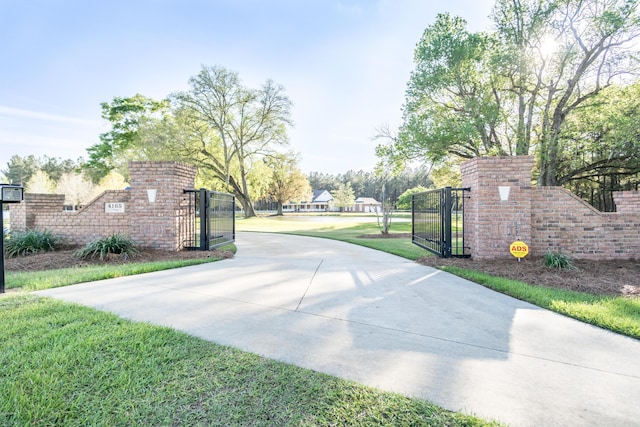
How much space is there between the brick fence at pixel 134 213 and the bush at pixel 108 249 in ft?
1.86

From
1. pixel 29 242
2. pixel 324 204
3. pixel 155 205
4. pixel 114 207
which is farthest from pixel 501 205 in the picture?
A: pixel 324 204

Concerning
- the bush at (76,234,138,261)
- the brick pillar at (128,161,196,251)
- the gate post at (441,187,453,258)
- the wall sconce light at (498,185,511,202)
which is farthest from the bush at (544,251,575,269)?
the bush at (76,234,138,261)

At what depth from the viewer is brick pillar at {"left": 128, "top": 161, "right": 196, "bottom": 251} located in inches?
265

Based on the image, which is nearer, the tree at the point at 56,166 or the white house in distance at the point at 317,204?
the tree at the point at 56,166

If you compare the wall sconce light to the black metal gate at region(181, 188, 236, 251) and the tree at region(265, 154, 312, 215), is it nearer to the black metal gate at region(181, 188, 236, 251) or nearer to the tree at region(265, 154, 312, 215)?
the black metal gate at region(181, 188, 236, 251)

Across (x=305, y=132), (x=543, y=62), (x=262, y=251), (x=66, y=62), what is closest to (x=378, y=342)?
(x=262, y=251)

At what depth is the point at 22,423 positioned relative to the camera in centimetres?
142

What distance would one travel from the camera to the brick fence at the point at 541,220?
5598 millimetres

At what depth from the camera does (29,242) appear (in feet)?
22.0

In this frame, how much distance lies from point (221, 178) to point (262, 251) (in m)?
23.6

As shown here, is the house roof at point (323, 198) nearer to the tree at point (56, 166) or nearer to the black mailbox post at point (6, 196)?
the tree at point (56, 166)

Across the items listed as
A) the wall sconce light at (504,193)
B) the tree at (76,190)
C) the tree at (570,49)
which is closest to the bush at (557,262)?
the wall sconce light at (504,193)

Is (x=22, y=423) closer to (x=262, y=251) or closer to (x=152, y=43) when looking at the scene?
(x=262, y=251)

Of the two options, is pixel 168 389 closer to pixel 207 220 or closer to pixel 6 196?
pixel 6 196
